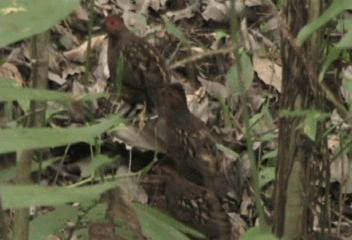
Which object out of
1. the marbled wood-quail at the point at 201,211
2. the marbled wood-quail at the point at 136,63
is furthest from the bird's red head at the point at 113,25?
the marbled wood-quail at the point at 201,211

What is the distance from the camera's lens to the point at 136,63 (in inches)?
117

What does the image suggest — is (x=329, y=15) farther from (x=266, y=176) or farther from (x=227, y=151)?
(x=227, y=151)

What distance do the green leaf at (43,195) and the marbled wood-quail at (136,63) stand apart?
72.1 inches

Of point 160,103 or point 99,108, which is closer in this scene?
point 160,103

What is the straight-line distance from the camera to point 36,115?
4.57 feet

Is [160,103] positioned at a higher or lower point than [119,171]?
higher

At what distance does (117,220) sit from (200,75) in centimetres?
226

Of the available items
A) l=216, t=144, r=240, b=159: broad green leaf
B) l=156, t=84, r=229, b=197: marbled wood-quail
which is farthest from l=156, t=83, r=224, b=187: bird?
l=216, t=144, r=240, b=159: broad green leaf

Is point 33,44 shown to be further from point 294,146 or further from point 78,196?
point 294,146

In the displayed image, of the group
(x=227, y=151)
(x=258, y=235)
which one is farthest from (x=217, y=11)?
(x=258, y=235)

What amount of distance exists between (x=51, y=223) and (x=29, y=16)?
633 millimetres

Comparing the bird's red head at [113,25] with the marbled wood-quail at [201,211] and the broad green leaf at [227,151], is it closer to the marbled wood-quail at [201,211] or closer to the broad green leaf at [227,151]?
the broad green leaf at [227,151]

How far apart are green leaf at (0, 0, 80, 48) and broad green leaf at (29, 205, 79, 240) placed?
1.93 feet

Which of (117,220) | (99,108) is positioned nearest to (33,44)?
(117,220)
